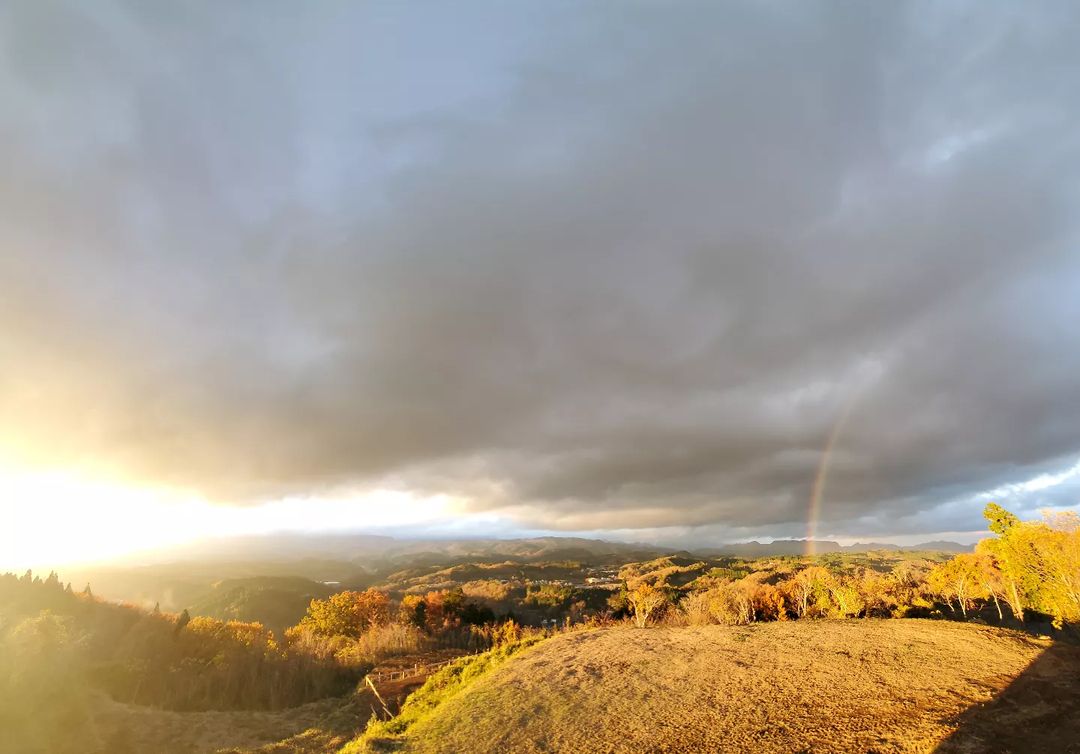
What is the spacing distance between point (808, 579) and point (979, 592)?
27.2ft

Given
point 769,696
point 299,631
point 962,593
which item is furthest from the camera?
point 299,631

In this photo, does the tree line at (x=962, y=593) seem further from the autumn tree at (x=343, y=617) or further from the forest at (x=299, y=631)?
the autumn tree at (x=343, y=617)

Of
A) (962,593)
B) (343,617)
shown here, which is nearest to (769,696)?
(962,593)

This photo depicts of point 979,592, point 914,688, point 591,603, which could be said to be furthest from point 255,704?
point 591,603

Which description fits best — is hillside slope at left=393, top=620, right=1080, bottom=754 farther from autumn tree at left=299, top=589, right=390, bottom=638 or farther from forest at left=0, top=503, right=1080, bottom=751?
autumn tree at left=299, top=589, right=390, bottom=638

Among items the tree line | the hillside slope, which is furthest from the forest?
the hillside slope

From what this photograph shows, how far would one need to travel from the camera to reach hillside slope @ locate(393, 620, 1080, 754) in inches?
277

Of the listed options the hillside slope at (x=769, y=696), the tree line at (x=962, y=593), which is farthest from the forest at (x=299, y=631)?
the hillside slope at (x=769, y=696)

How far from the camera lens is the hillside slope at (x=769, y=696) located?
7035 mm

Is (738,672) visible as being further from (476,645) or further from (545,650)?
(476,645)

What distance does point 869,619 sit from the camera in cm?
1517

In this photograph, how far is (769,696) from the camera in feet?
28.0

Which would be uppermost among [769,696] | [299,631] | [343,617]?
[769,696]

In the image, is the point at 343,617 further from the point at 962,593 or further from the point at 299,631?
the point at 962,593
